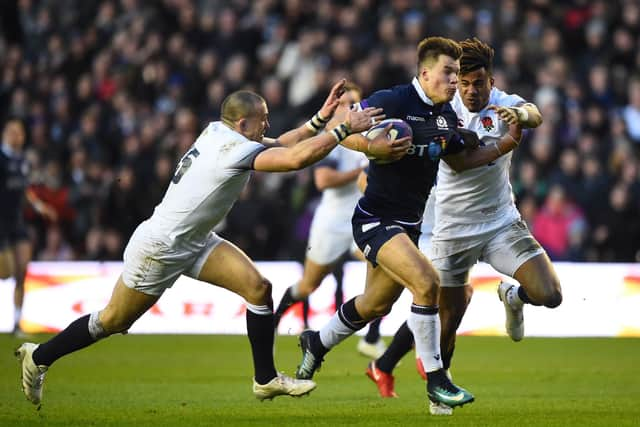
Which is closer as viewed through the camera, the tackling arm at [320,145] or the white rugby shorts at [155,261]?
the tackling arm at [320,145]

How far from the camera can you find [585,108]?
19.6 meters

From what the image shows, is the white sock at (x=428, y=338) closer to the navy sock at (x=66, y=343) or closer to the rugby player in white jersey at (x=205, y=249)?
the rugby player in white jersey at (x=205, y=249)

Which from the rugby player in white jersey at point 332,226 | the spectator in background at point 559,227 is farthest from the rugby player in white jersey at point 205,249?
the spectator in background at point 559,227

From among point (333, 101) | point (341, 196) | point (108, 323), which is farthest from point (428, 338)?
point (341, 196)

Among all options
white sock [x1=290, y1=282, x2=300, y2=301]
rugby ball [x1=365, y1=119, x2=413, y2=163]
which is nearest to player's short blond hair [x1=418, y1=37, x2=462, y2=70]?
rugby ball [x1=365, y1=119, x2=413, y2=163]

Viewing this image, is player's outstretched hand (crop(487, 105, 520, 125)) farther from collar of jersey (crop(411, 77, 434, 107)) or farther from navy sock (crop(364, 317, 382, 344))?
navy sock (crop(364, 317, 382, 344))

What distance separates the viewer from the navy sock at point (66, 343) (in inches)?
372

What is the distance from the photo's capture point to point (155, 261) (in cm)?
923

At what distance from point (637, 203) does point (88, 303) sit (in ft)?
24.9

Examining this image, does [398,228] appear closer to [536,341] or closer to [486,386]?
[486,386]

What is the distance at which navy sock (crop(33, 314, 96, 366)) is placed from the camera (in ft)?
31.0

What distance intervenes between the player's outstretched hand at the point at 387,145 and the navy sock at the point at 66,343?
2.48m

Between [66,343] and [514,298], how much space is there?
3.46 m

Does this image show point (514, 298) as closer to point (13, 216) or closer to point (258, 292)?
point (258, 292)
